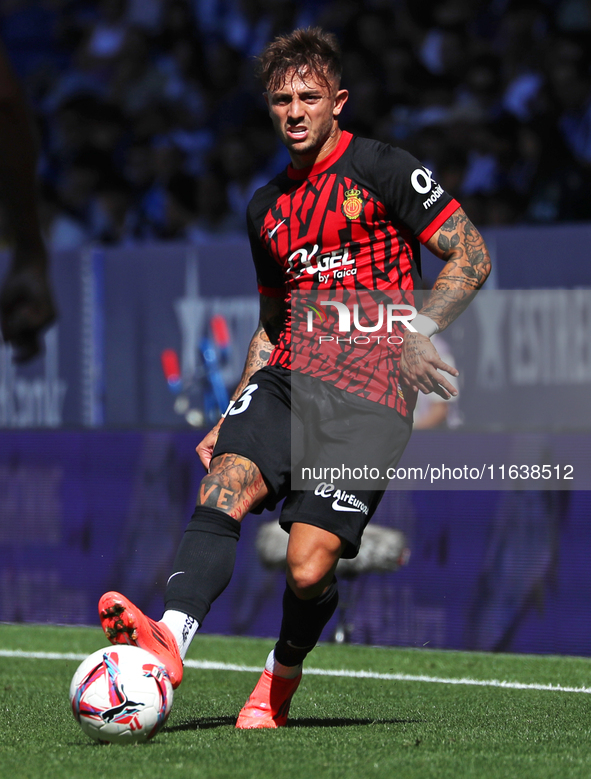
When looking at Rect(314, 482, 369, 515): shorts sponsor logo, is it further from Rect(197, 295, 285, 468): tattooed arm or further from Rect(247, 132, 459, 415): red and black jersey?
Rect(197, 295, 285, 468): tattooed arm

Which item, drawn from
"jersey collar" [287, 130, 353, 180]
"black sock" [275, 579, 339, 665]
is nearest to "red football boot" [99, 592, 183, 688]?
"black sock" [275, 579, 339, 665]

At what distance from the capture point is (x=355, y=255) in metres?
3.76

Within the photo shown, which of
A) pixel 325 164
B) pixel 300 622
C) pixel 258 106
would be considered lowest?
pixel 300 622

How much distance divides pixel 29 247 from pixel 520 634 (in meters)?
3.69

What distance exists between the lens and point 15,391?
9.02 meters

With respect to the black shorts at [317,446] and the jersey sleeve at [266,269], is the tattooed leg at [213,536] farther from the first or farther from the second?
the jersey sleeve at [266,269]

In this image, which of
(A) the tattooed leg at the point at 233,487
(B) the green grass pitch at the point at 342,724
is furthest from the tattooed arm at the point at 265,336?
(B) the green grass pitch at the point at 342,724

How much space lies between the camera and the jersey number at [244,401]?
12.1 feet

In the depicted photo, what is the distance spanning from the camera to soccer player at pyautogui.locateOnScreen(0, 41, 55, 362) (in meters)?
3.27

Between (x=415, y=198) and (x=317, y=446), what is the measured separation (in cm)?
82

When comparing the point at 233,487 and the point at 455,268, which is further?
the point at 455,268

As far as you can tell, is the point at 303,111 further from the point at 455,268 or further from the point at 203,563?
the point at 203,563

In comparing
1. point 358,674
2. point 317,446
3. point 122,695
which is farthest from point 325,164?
point 358,674

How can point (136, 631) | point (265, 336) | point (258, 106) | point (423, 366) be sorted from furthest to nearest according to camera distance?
point (258, 106) < point (265, 336) < point (423, 366) < point (136, 631)
